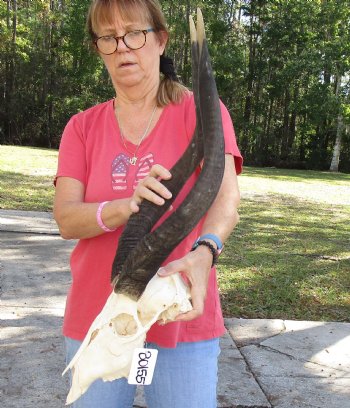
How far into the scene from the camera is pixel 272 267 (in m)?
6.60

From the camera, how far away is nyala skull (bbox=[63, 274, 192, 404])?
1.55 metres

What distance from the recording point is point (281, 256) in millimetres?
7180

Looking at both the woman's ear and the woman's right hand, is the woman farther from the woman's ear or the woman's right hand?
the woman's right hand

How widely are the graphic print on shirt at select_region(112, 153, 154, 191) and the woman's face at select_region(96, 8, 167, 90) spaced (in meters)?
0.26

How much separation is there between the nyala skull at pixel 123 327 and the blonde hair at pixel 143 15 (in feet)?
2.45

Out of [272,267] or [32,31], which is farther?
[32,31]

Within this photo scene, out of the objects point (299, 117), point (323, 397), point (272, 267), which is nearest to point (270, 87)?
point (299, 117)

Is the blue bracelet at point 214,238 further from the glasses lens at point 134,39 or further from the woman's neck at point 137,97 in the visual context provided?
the glasses lens at point 134,39

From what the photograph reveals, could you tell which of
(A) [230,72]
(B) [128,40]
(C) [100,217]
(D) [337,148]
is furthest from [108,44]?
(A) [230,72]

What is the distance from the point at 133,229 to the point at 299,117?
136ft

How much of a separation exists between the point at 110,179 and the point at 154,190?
1.36ft

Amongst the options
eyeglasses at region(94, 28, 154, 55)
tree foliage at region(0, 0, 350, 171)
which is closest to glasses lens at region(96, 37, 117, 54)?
eyeglasses at region(94, 28, 154, 55)

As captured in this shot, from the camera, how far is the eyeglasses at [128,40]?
6.36 ft

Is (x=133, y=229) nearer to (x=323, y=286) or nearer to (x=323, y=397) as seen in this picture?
(x=323, y=397)
